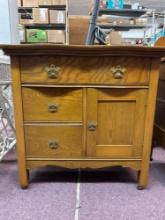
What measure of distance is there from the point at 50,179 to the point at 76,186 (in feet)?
0.54

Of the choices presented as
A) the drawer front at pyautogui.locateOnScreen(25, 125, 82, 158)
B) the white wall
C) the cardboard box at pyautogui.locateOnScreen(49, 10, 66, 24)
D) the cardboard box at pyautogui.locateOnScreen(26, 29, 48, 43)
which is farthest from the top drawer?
the cardboard box at pyautogui.locateOnScreen(49, 10, 66, 24)

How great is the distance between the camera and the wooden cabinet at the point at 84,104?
3.11ft

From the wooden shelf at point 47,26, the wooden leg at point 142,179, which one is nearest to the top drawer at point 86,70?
the wooden leg at point 142,179

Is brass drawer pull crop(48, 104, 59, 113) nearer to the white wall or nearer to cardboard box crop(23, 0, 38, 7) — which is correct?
the white wall

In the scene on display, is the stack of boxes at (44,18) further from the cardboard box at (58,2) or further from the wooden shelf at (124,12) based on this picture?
the wooden shelf at (124,12)

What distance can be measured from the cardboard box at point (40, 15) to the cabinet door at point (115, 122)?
3258mm

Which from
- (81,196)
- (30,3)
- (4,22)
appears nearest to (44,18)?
(30,3)

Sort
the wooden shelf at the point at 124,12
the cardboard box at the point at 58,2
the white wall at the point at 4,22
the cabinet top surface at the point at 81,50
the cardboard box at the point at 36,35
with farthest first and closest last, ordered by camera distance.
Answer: the wooden shelf at the point at 124,12 → the cardboard box at the point at 58,2 → the cardboard box at the point at 36,35 → the white wall at the point at 4,22 → the cabinet top surface at the point at 81,50

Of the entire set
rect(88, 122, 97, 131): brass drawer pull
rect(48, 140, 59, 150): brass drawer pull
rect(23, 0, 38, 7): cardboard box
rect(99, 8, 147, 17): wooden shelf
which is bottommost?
rect(48, 140, 59, 150): brass drawer pull

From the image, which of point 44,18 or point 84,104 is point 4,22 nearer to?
point 84,104

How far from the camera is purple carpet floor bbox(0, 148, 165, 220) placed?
907 mm

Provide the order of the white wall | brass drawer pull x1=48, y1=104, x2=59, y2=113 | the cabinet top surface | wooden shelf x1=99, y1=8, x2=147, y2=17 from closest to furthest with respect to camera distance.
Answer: the cabinet top surface
brass drawer pull x1=48, y1=104, x2=59, y2=113
the white wall
wooden shelf x1=99, y1=8, x2=147, y2=17

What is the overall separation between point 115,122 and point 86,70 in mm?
292

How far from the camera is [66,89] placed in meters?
0.98
